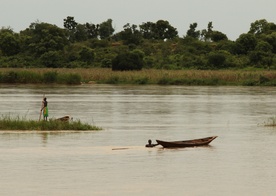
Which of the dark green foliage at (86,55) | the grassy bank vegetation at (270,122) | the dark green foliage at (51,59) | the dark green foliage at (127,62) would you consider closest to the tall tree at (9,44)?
the dark green foliage at (51,59)

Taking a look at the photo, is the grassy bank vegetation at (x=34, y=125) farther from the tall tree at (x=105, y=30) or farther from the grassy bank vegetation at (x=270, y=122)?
the tall tree at (x=105, y=30)

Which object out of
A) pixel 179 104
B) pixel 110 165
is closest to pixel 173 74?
pixel 179 104

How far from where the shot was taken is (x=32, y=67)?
80812mm

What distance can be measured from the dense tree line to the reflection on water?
43.2 m

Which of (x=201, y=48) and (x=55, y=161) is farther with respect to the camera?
(x=201, y=48)

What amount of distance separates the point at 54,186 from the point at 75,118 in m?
15.5

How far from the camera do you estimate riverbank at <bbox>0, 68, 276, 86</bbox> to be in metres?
65.8

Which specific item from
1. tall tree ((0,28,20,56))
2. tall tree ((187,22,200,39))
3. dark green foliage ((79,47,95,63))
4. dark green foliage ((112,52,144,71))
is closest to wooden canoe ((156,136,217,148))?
dark green foliage ((112,52,144,71))

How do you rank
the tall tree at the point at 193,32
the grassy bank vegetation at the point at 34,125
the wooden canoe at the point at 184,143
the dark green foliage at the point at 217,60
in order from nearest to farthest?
the wooden canoe at the point at 184,143 < the grassy bank vegetation at the point at 34,125 < the dark green foliage at the point at 217,60 < the tall tree at the point at 193,32

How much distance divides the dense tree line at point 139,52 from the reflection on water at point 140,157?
4317cm

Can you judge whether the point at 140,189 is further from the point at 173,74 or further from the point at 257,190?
the point at 173,74

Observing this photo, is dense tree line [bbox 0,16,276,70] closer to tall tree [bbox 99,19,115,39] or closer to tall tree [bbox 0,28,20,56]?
tall tree [bbox 0,28,20,56]

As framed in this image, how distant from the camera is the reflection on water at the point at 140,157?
16.7m

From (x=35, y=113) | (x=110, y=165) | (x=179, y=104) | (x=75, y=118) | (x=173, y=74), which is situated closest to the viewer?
(x=110, y=165)
